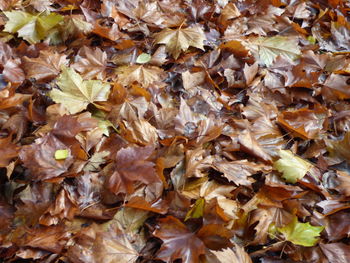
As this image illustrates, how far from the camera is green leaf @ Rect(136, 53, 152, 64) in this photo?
2.00 meters

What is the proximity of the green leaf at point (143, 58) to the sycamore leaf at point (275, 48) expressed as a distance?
2.26ft

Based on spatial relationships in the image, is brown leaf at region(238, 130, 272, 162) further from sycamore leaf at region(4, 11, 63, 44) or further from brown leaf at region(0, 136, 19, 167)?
sycamore leaf at region(4, 11, 63, 44)

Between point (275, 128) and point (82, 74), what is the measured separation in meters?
1.10

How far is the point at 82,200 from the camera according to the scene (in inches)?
54.9

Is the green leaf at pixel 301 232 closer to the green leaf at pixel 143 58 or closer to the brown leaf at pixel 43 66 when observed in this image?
the green leaf at pixel 143 58

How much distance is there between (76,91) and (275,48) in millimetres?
1258

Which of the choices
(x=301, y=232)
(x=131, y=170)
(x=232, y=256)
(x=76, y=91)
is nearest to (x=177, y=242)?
(x=232, y=256)

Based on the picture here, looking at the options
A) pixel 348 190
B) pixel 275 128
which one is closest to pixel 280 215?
pixel 348 190

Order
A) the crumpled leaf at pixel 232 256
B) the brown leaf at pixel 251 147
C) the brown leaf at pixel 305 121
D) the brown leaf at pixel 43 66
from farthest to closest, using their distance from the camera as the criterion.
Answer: the brown leaf at pixel 43 66 < the brown leaf at pixel 305 121 < the brown leaf at pixel 251 147 < the crumpled leaf at pixel 232 256

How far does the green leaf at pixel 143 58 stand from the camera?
200 cm

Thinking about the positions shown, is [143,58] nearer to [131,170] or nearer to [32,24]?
[32,24]

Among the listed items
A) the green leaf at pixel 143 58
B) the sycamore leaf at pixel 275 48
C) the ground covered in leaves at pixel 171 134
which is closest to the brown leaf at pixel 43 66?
the ground covered in leaves at pixel 171 134

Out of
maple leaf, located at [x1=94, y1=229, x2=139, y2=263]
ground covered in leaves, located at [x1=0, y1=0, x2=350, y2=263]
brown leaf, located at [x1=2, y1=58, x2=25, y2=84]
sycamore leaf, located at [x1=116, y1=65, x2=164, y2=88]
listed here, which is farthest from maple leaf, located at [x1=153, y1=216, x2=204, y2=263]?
brown leaf, located at [x1=2, y1=58, x2=25, y2=84]

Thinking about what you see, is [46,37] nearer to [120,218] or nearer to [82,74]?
[82,74]
